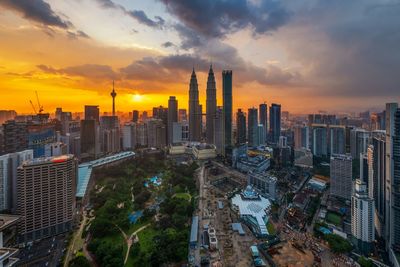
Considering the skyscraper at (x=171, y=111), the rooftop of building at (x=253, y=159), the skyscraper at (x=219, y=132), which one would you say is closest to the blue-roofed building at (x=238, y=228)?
the rooftop of building at (x=253, y=159)

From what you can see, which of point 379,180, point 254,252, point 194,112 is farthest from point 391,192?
point 194,112

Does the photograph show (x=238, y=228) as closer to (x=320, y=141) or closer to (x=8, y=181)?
(x=8, y=181)

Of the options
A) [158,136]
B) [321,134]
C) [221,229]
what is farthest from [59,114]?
[321,134]

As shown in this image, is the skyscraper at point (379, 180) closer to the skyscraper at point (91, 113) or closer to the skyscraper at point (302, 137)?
the skyscraper at point (302, 137)

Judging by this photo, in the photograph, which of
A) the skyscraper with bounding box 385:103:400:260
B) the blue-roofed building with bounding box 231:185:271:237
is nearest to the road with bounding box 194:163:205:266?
the blue-roofed building with bounding box 231:185:271:237

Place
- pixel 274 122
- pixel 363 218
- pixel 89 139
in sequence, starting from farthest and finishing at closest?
pixel 274 122, pixel 89 139, pixel 363 218
